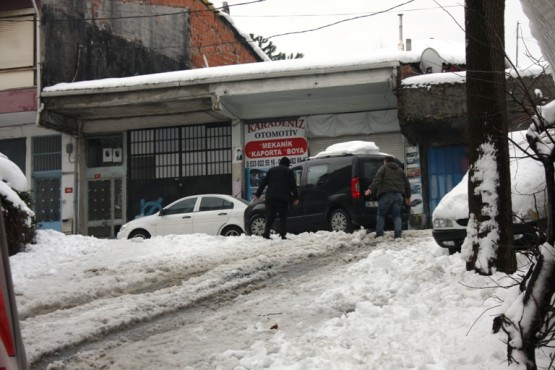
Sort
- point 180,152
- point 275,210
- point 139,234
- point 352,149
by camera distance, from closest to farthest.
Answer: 1. point 275,210
2. point 352,149
3. point 139,234
4. point 180,152

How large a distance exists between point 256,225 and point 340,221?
2.12 metres

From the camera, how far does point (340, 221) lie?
43.7 feet

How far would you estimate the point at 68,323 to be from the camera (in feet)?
20.3

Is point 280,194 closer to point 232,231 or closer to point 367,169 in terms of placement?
point 367,169

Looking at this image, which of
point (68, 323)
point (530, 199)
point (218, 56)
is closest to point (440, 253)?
point (530, 199)

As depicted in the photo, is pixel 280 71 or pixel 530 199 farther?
pixel 280 71

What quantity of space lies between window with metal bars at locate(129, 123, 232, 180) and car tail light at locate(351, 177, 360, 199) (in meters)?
8.29

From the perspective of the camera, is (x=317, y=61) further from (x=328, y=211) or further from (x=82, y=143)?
(x=82, y=143)

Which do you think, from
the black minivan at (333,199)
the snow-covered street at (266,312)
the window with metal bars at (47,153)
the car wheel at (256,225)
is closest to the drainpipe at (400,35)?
the black minivan at (333,199)

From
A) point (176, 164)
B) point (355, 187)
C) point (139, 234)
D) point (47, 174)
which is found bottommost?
point (139, 234)

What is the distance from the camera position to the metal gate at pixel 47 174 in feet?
70.4

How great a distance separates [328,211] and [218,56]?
16417mm

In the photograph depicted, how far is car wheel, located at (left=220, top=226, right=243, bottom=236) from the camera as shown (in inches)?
612

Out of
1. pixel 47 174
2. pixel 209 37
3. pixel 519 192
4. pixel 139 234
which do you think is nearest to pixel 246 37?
pixel 209 37
